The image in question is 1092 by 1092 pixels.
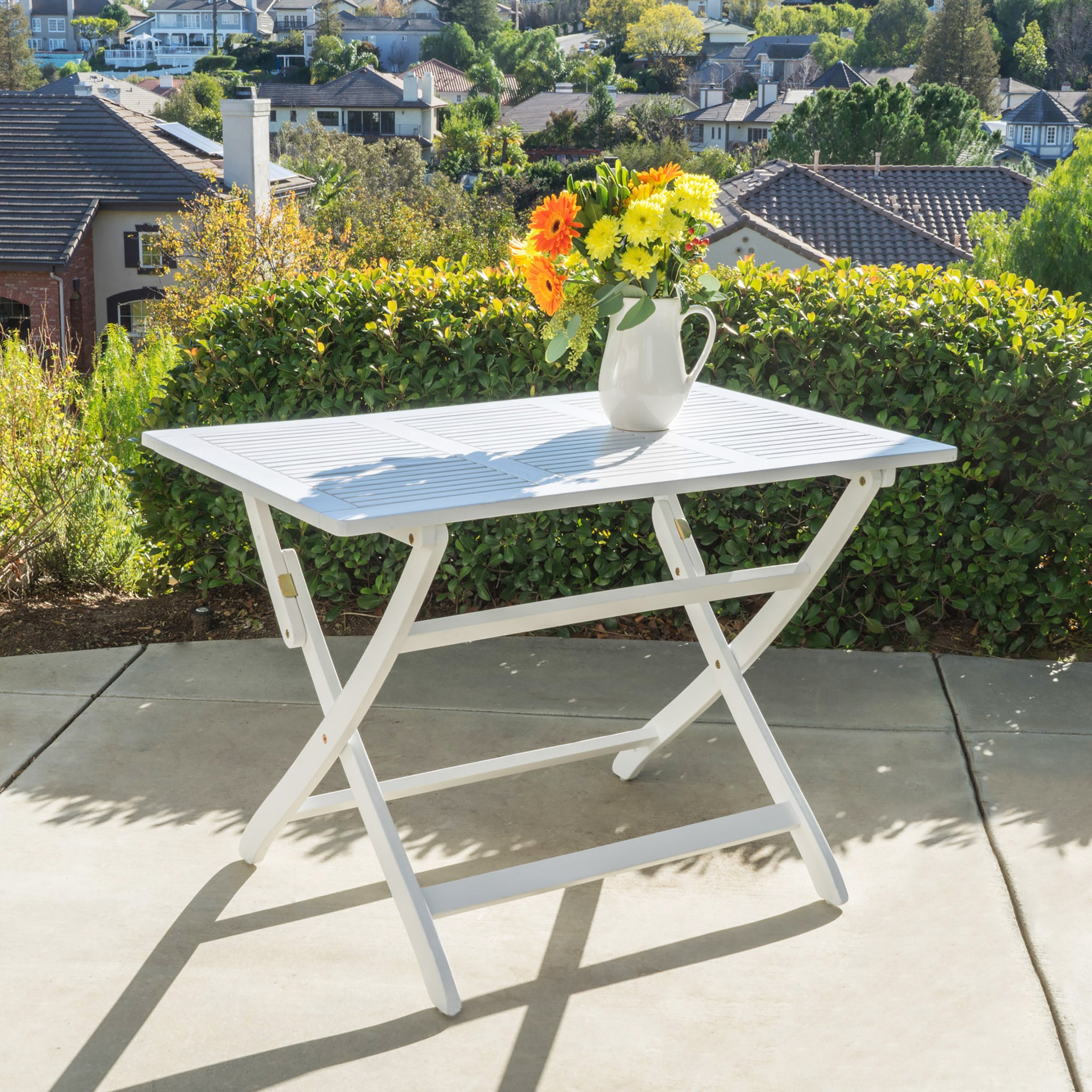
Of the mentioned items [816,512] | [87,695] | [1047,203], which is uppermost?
[1047,203]

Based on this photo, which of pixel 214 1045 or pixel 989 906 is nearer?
pixel 214 1045

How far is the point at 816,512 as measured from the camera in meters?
4.04

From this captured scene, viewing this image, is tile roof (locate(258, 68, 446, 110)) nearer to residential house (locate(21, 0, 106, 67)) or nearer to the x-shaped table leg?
residential house (locate(21, 0, 106, 67))

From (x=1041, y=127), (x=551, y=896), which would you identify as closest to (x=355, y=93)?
(x=1041, y=127)

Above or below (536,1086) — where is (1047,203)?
above

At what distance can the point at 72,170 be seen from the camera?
28.9 meters

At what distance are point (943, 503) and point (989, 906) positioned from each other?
5.11 ft

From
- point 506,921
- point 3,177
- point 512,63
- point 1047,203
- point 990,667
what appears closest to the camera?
point 506,921

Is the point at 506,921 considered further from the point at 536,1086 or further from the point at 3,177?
the point at 3,177

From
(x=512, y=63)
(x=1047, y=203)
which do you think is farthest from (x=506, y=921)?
(x=512, y=63)

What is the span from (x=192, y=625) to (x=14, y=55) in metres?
83.1

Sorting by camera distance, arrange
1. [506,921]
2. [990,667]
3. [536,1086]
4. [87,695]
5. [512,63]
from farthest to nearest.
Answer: [512,63] < [990,667] < [87,695] < [506,921] < [536,1086]

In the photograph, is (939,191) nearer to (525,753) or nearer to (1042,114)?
(525,753)

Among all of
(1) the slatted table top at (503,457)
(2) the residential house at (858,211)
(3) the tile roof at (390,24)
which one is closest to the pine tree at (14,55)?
(3) the tile roof at (390,24)
